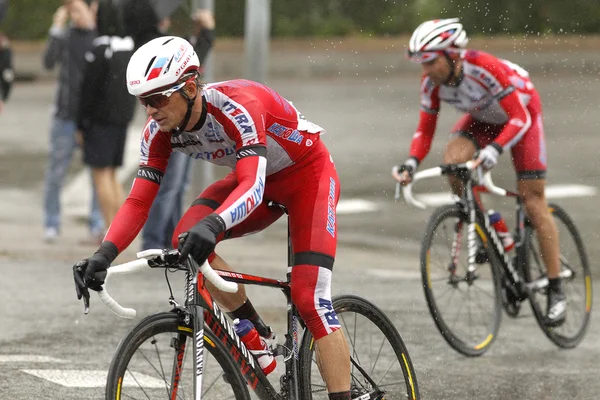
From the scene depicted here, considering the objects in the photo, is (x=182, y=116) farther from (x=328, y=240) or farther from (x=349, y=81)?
(x=349, y=81)

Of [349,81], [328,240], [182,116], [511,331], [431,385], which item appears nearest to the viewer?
[182,116]

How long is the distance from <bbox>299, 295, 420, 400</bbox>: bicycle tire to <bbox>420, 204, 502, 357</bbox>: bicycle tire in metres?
1.62

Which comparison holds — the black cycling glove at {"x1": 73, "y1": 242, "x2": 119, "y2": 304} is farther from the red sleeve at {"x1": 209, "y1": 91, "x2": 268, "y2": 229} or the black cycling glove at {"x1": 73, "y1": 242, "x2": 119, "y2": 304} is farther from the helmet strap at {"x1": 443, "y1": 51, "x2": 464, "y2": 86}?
the helmet strap at {"x1": 443, "y1": 51, "x2": 464, "y2": 86}

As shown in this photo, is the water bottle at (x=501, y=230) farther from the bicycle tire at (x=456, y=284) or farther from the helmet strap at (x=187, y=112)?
the helmet strap at (x=187, y=112)

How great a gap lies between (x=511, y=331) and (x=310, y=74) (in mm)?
14989

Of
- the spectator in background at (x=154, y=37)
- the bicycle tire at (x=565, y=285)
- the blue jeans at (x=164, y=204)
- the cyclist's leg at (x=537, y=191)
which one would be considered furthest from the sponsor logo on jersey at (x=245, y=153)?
the blue jeans at (x=164, y=204)

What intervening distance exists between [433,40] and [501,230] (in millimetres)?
1337

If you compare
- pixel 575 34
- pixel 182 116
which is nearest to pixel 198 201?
pixel 182 116

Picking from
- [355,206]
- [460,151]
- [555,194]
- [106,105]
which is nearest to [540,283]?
[460,151]

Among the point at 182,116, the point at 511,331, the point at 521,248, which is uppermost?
the point at 182,116

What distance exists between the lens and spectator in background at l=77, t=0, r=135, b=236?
1007cm

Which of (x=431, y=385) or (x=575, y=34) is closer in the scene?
(x=431, y=385)

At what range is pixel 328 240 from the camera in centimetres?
543

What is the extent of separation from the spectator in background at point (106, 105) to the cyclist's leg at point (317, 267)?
4.80 meters
